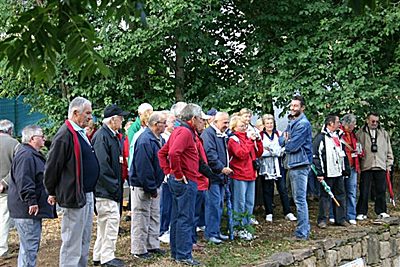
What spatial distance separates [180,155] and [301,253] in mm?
2156

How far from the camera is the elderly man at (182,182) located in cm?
625

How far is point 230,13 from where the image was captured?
1094 centimetres

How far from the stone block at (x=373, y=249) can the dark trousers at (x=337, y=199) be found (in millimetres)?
493

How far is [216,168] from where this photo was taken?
7.25 metres

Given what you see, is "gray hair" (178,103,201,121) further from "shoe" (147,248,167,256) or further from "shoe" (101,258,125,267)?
"shoe" (101,258,125,267)

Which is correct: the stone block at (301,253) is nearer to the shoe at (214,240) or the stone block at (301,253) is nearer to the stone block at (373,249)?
the shoe at (214,240)

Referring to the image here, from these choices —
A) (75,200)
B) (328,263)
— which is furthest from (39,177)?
(328,263)

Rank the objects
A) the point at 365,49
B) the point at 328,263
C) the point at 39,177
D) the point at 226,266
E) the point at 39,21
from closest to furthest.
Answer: the point at 39,21 → the point at 39,177 → the point at 226,266 → the point at 328,263 → the point at 365,49

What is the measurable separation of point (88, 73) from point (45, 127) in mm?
7860

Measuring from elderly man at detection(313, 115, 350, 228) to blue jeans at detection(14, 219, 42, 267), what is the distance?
4.21 m

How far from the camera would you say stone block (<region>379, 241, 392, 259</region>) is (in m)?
9.12

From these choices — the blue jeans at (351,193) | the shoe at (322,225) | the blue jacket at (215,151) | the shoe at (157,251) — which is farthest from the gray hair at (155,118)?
the blue jeans at (351,193)

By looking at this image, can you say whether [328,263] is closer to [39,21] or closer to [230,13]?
[230,13]

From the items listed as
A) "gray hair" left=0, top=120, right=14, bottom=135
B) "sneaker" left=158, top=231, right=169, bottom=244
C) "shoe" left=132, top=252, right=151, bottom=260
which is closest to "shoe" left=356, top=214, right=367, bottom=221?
"sneaker" left=158, top=231, right=169, bottom=244
